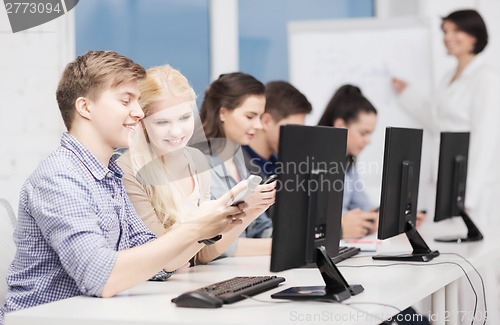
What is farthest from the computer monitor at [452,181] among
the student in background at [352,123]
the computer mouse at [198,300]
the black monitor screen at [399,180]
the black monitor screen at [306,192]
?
the computer mouse at [198,300]

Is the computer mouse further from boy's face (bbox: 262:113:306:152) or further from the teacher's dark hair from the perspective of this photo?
the teacher's dark hair

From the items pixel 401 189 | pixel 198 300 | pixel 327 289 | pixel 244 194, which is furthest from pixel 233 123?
pixel 198 300

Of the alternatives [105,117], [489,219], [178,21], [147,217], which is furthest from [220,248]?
[489,219]

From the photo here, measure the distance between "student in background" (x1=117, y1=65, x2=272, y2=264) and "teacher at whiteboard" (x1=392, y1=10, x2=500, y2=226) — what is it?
2.54 metres

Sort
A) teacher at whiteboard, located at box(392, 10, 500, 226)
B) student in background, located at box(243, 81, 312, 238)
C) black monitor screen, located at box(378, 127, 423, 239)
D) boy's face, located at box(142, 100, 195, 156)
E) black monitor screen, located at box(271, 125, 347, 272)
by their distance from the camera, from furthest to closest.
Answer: teacher at whiteboard, located at box(392, 10, 500, 226), student in background, located at box(243, 81, 312, 238), black monitor screen, located at box(378, 127, 423, 239), boy's face, located at box(142, 100, 195, 156), black monitor screen, located at box(271, 125, 347, 272)

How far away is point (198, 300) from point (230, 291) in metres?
0.12

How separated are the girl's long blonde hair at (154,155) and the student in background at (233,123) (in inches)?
11.0

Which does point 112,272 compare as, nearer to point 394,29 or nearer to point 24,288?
point 24,288

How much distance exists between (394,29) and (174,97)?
294cm

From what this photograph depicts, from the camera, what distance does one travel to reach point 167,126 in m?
2.00

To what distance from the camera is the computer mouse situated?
1719 mm

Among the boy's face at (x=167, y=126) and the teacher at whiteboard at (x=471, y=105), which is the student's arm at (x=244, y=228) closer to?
the boy's face at (x=167, y=126)

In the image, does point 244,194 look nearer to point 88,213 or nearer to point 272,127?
point 88,213

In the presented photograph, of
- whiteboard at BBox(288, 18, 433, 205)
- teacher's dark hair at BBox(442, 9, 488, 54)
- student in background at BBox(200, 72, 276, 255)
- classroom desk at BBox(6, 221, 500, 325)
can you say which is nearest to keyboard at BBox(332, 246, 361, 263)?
classroom desk at BBox(6, 221, 500, 325)
